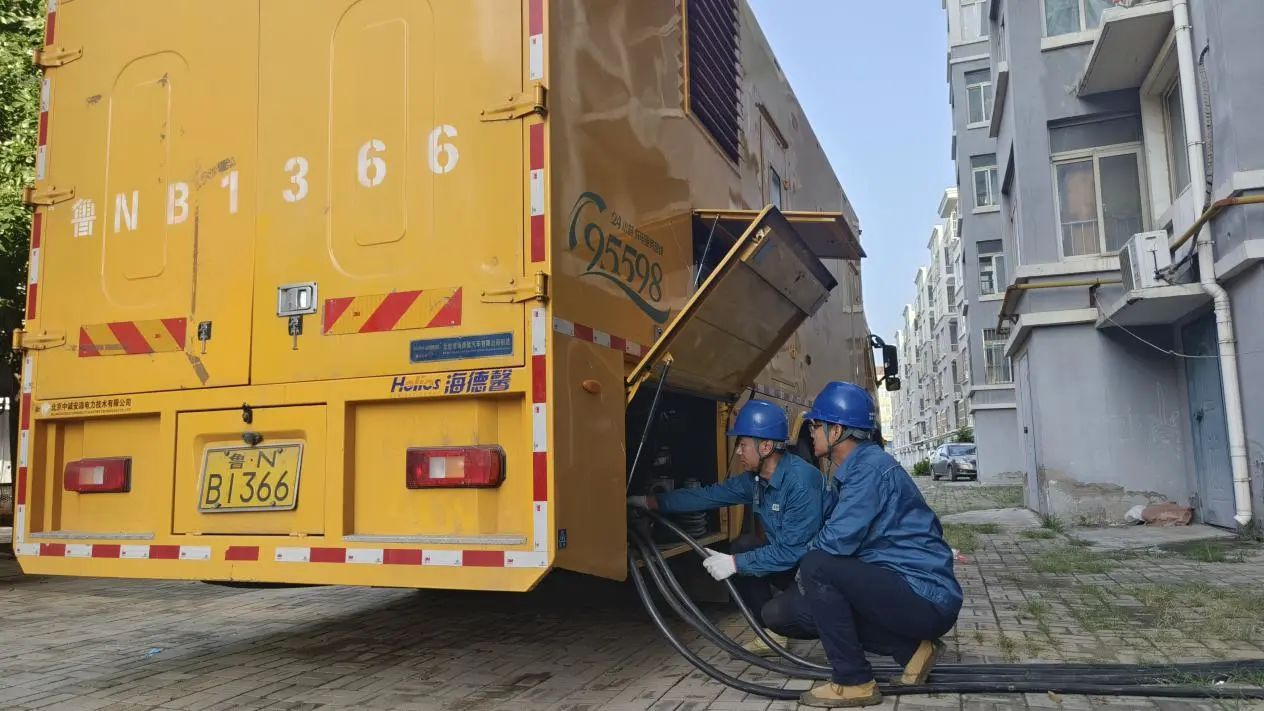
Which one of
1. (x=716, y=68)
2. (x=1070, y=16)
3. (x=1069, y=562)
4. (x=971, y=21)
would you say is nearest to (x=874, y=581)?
(x=716, y=68)

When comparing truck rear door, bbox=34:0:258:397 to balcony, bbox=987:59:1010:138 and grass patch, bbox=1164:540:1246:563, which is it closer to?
grass patch, bbox=1164:540:1246:563

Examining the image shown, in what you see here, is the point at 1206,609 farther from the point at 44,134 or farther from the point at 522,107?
the point at 44,134

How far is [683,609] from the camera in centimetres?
435

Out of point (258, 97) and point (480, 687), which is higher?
point (258, 97)

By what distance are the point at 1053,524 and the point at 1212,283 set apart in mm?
3588

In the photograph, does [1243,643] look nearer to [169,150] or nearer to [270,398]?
[270,398]

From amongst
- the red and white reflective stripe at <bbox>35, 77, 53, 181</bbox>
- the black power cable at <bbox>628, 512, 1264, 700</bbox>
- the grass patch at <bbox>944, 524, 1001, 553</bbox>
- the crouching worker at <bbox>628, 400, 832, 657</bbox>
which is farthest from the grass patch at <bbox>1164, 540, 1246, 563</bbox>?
the red and white reflective stripe at <bbox>35, 77, 53, 181</bbox>

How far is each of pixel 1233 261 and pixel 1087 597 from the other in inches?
179

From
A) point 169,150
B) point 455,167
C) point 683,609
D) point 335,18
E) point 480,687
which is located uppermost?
point 335,18

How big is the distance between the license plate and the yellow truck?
1cm

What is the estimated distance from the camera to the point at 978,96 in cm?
3088

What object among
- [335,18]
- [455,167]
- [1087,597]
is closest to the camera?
[455,167]

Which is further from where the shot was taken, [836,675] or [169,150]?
[169,150]

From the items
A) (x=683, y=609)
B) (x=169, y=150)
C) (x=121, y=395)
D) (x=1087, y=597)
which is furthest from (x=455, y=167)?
(x=1087, y=597)
